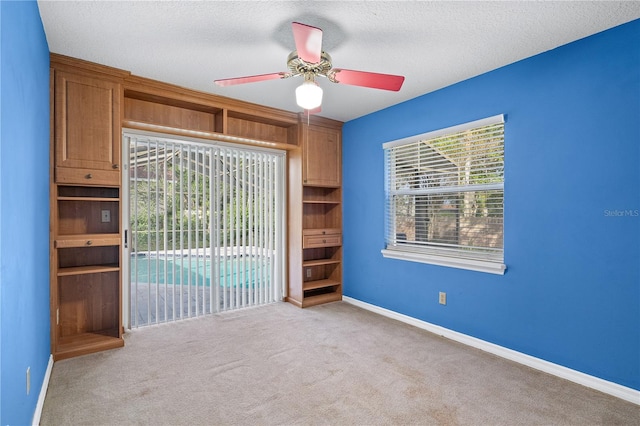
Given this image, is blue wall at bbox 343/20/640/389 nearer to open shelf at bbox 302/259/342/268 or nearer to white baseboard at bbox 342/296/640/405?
white baseboard at bbox 342/296/640/405

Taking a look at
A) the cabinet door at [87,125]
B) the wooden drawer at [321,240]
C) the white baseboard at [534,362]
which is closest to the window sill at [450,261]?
the white baseboard at [534,362]

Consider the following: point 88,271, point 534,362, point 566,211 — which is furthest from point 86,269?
point 566,211

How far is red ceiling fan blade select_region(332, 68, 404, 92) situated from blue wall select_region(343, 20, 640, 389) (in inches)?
48.7

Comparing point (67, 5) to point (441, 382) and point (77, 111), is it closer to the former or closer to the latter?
point (77, 111)

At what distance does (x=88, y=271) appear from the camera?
9.46 ft

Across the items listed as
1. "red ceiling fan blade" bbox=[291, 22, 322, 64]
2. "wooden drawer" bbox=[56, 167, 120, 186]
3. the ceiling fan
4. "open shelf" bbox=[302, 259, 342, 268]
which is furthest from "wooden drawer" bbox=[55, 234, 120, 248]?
"red ceiling fan blade" bbox=[291, 22, 322, 64]

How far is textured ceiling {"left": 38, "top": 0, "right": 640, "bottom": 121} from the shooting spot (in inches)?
81.9

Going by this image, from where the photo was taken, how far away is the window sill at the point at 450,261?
294 centimetres

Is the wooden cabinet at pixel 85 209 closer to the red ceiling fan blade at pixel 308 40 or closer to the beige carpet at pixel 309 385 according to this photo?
the beige carpet at pixel 309 385

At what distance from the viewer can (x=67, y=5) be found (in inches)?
80.7

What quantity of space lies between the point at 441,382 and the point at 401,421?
0.59m

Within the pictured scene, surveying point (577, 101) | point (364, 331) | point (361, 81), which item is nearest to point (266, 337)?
point (364, 331)

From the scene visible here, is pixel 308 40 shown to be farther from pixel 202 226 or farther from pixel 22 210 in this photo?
pixel 202 226

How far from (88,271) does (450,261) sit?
10.7 feet
